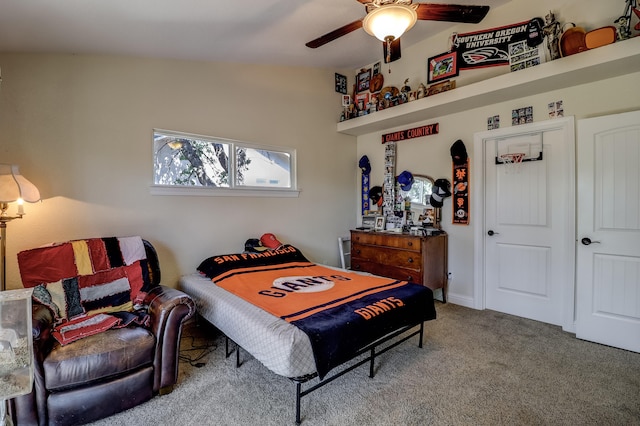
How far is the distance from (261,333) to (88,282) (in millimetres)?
1421

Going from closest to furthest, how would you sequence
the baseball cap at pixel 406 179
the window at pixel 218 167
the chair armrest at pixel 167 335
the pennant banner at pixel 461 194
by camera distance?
the chair armrest at pixel 167 335 → the window at pixel 218 167 → the pennant banner at pixel 461 194 → the baseball cap at pixel 406 179

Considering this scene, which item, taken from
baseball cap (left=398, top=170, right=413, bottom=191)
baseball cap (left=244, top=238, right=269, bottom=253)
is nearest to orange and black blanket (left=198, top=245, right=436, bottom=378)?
baseball cap (left=244, top=238, right=269, bottom=253)

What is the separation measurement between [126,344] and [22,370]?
0.98 metres

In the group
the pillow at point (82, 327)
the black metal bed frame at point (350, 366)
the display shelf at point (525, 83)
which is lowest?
the black metal bed frame at point (350, 366)

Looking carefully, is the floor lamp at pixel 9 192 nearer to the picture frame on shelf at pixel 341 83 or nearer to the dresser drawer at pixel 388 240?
the dresser drawer at pixel 388 240

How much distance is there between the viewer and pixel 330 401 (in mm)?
1934

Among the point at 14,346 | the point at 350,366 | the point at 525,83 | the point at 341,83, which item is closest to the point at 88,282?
the point at 14,346

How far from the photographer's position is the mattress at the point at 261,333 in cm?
169

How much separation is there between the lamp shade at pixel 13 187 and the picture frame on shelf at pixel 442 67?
411cm

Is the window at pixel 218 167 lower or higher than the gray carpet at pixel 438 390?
higher

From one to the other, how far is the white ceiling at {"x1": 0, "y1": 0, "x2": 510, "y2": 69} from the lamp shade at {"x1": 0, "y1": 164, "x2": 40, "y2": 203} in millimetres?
935

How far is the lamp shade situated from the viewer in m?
2.07

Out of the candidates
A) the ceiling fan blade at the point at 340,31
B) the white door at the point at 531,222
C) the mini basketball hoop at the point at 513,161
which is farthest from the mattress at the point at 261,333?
the mini basketball hoop at the point at 513,161

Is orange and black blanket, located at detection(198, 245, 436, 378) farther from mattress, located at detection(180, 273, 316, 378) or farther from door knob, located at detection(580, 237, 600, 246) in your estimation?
door knob, located at detection(580, 237, 600, 246)
